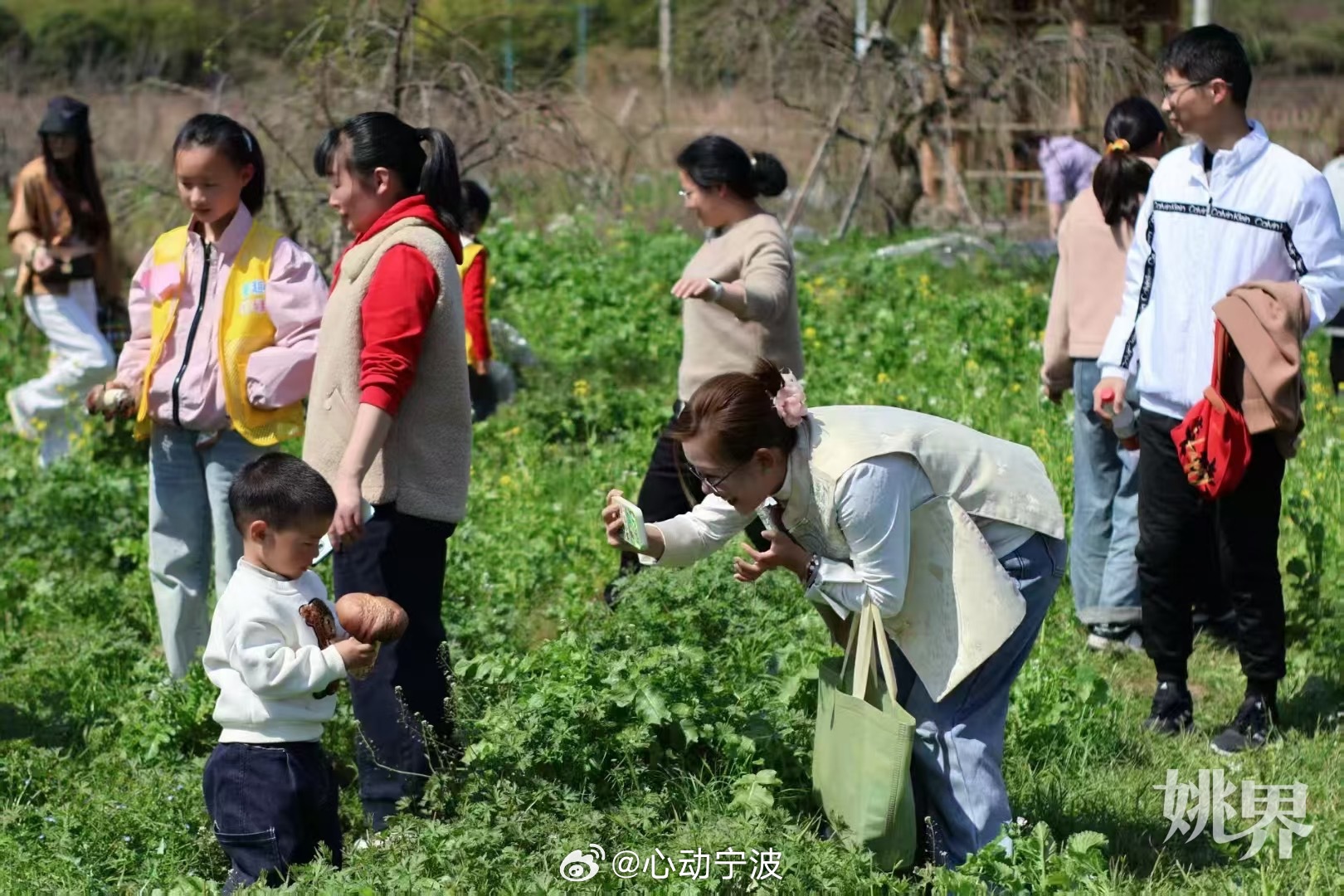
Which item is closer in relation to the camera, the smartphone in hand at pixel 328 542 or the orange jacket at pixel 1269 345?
the smartphone in hand at pixel 328 542

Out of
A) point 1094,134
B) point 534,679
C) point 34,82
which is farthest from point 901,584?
point 34,82

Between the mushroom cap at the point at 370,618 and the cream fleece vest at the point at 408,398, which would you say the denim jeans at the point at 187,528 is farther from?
the mushroom cap at the point at 370,618

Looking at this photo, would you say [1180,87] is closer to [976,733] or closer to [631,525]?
[976,733]

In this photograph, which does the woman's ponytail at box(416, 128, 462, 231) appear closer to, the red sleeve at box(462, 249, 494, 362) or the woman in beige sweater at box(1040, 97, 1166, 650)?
the woman in beige sweater at box(1040, 97, 1166, 650)

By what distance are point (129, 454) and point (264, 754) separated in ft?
16.0

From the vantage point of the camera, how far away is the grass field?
348 centimetres

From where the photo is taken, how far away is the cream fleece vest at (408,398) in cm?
395

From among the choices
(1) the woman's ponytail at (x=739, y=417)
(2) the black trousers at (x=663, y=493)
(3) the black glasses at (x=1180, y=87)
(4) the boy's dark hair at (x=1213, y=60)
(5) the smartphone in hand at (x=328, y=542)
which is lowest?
(2) the black trousers at (x=663, y=493)

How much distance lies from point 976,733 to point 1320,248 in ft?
5.91

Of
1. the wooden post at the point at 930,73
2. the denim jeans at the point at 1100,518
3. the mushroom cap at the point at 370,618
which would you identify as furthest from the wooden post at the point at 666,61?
the mushroom cap at the point at 370,618

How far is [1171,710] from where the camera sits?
4773 millimetres

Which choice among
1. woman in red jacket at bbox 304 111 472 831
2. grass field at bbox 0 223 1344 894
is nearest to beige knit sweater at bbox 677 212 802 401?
grass field at bbox 0 223 1344 894

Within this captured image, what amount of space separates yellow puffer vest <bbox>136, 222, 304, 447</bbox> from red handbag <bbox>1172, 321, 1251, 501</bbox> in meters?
2.55

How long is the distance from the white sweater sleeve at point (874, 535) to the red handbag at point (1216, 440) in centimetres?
130
